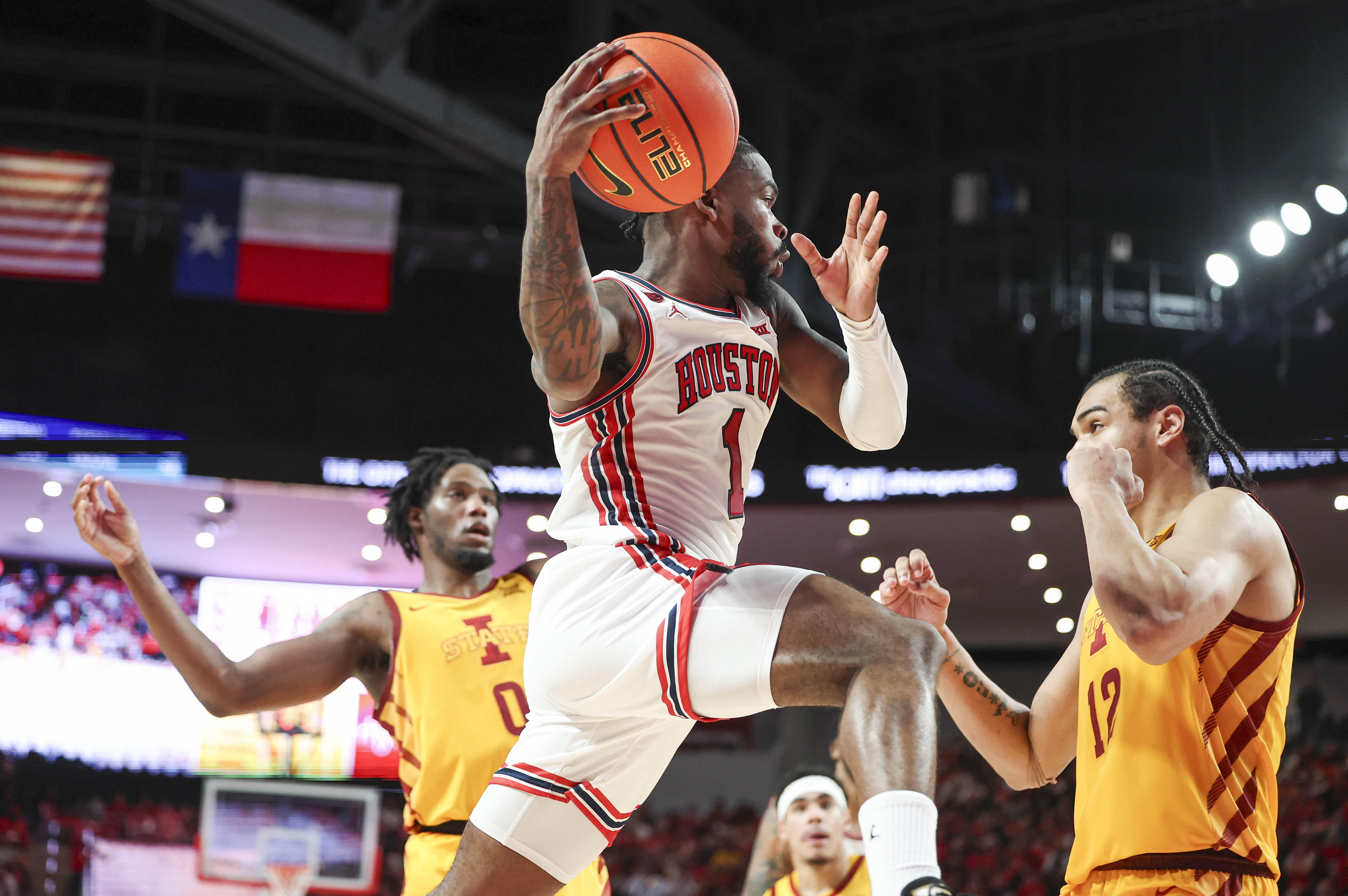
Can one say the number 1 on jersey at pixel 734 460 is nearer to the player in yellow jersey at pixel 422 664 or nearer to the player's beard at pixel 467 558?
the player in yellow jersey at pixel 422 664

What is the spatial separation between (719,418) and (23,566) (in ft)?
57.2

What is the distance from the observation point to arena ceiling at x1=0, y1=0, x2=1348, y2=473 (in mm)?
13109

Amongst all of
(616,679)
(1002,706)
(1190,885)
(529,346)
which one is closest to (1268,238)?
(529,346)

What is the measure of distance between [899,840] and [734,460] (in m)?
1.05

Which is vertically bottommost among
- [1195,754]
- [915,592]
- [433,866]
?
[433,866]

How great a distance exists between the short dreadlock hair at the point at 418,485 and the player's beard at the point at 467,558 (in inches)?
10.9

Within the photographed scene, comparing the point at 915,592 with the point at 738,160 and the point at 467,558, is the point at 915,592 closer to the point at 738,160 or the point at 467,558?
the point at 738,160

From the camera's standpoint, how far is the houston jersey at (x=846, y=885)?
573 centimetres

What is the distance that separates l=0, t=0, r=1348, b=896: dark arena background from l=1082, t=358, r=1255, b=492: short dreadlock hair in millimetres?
8513

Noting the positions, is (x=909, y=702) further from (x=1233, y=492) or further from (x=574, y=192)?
(x=574, y=192)

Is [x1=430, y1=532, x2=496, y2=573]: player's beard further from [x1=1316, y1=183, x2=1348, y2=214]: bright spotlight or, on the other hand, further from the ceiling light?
the ceiling light

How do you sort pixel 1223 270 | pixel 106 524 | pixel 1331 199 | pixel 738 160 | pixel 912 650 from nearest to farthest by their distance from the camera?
1. pixel 912 650
2. pixel 738 160
3. pixel 106 524
4. pixel 1331 199
5. pixel 1223 270

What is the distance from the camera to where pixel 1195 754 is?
2.77 m

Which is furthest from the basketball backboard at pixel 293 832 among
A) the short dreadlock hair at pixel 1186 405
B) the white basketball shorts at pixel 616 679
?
the short dreadlock hair at pixel 1186 405
